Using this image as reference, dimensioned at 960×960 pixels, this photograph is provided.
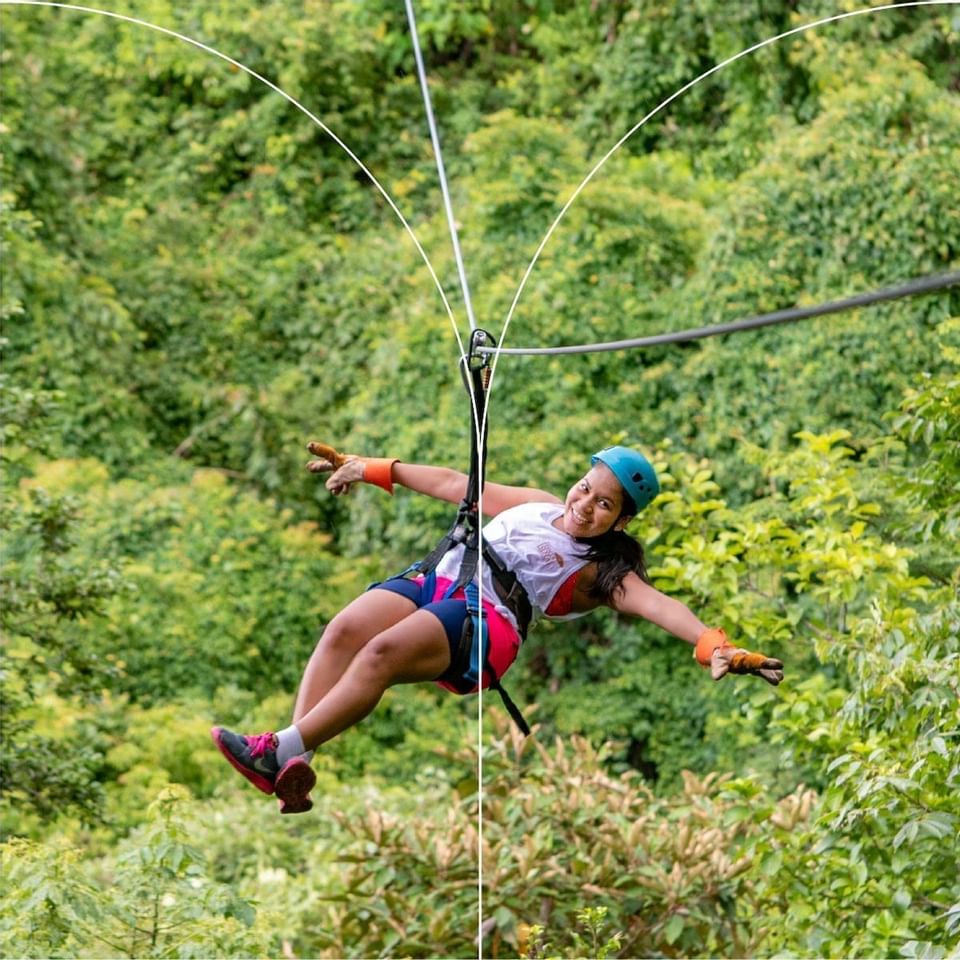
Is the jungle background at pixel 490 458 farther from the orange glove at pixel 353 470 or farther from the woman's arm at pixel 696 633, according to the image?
the orange glove at pixel 353 470

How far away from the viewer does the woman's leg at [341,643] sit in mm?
3086

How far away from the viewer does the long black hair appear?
10.3 ft

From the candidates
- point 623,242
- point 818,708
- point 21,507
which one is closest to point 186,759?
point 21,507

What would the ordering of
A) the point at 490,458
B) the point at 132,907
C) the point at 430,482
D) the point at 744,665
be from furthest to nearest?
1. the point at 490,458
2. the point at 132,907
3. the point at 430,482
4. the point at 744,665

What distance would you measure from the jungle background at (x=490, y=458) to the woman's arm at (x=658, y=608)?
0.74m

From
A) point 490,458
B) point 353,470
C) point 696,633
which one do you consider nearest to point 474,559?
point 353,470

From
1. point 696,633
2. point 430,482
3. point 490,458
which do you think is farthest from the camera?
point 490,458

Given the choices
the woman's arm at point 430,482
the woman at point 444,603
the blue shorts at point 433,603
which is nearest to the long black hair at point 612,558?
the woman at point 444,603

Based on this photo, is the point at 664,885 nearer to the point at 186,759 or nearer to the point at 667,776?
the point at 667,776

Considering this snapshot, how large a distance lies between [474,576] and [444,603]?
0.26 feet

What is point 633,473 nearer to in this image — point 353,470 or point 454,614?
point 454,614

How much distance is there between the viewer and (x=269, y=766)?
117 inches

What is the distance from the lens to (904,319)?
721 cm

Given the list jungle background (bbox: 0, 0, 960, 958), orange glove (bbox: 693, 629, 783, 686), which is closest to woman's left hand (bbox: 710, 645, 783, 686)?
orange glove (bbox: 693, 629, 783, 686)
